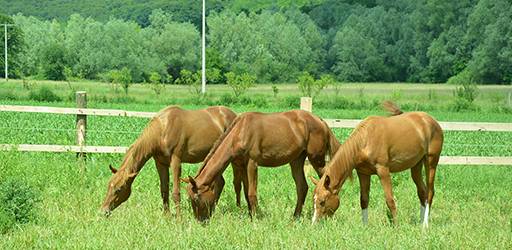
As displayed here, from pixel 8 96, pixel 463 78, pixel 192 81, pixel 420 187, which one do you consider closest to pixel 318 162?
pixel 420 187

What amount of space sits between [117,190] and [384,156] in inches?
129

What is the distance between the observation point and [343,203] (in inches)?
442

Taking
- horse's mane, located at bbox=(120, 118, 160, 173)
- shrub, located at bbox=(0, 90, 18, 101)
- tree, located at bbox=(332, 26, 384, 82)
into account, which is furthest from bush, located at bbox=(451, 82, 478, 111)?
tree, located at bbox=(332, 26, 384, 82)

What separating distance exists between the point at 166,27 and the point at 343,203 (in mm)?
86108

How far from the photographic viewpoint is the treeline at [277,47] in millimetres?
89500

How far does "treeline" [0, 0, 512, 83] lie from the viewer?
294ft

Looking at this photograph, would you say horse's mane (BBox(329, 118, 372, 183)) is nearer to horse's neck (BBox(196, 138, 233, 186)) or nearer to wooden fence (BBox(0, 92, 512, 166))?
horse's neck (BBox(196, 138, 233, 186))

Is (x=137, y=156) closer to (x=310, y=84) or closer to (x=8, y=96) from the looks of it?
(x=8, y=96)

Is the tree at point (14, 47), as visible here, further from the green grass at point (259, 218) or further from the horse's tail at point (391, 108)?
the horse's tail at point (391, 108)

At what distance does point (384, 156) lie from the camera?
9.26 meters

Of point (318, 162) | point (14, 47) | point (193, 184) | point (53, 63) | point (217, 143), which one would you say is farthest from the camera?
point (14, 47)

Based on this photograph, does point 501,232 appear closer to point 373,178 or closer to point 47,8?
point 373,178

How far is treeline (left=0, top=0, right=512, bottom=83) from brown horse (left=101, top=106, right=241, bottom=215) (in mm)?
69744

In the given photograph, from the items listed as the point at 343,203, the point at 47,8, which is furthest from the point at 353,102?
the point at 47,8
